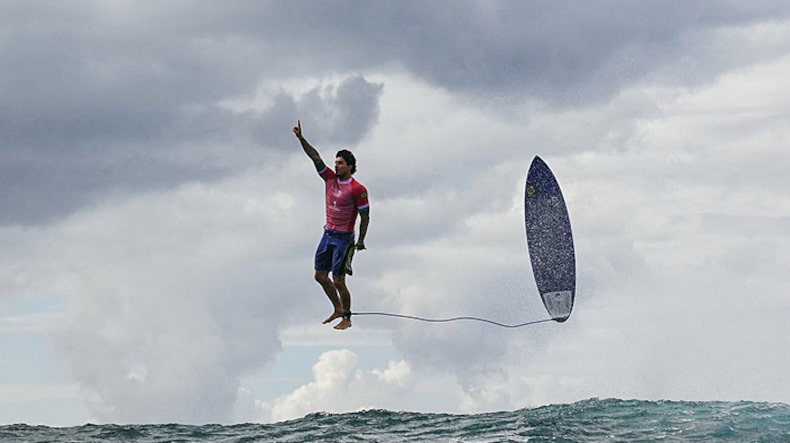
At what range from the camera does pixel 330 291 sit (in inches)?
725

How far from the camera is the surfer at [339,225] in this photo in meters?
17.6

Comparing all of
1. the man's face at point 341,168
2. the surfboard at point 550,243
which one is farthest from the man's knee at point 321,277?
the surfboard at point 550,243

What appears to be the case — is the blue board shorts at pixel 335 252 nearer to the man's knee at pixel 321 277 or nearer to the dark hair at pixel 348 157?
the man's knee at pixel 321 277

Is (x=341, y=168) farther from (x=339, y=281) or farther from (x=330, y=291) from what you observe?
(x=330, y=291)

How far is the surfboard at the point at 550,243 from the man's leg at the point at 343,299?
14.4 feet

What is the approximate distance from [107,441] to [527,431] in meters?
7.58

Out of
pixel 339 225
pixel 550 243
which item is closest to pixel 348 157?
pixel 339 225

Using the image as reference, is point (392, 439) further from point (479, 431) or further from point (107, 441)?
point (107, 441)

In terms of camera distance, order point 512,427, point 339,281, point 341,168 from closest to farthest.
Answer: point 512,427
point 341,168
point 339,281

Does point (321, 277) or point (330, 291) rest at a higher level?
point (321, 277)

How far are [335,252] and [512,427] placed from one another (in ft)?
15.3

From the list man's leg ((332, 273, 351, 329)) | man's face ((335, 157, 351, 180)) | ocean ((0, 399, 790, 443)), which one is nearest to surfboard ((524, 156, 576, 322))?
ocean ((0, 399, 790, 443))

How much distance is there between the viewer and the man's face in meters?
17.5

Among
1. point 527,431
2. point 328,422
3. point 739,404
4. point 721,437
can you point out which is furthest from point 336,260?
Answer: point 739,404
